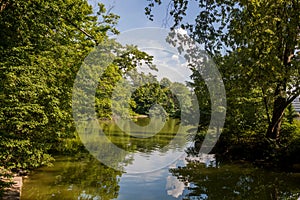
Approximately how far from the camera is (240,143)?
13.3 m

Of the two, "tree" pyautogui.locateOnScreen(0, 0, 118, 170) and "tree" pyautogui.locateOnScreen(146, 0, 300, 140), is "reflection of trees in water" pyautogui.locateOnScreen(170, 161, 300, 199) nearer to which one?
"tree" pyautogui.locateOnScreen(146, 0, 300, 140)

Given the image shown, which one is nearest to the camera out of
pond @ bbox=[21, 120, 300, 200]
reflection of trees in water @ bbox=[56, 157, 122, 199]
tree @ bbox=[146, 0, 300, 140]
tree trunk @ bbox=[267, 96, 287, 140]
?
tree @ bbox=[146, 0, 300, 140]

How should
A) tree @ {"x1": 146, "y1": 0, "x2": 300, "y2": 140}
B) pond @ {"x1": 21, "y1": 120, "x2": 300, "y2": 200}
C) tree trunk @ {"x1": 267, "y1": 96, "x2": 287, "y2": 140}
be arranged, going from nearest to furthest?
tree @ {"x1": 146, "y1": 0, "x2": 300, "y2": 140} < pond @ {"x1": 21, "y1": 120, "x2": 300, "y2": 200} < tree trunk @ {"x1": 267, "y1": 96, "x2": 287, "y2": 140}

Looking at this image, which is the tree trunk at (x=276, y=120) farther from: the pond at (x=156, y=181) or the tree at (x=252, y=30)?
the tree at (x=252, y=30)

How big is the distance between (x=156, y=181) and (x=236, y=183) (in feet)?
8.24

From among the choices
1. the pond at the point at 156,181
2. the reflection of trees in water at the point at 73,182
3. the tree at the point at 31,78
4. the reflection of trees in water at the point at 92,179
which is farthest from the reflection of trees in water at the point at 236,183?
the tree at the point at 31,78

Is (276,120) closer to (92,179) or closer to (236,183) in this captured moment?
(236,183)

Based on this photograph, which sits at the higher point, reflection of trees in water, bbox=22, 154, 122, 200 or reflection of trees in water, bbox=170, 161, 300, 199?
reflection of trees in water, bbox=170, 161, 300, 199

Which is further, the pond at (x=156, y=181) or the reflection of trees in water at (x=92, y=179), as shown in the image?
the reflection of trees in water at (x=92, y=179)

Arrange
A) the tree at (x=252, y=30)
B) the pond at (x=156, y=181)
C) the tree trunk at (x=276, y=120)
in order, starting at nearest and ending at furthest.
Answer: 1. the tree at (x=252, y=30)
2. the pond at (x=156, y=181)
3. the tree trunk at (x=276, y=120)

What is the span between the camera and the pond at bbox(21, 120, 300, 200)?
7.52 m

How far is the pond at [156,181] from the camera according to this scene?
7.52m

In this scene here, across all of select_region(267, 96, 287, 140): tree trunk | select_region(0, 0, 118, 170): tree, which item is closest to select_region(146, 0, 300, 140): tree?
select_region(0, 0, 118, 170): tree

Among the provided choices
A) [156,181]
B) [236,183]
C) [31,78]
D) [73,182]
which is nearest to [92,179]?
[73,182]
